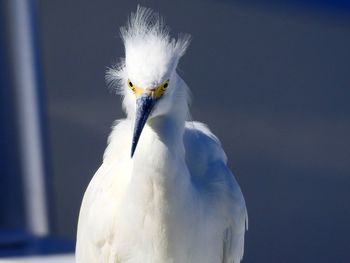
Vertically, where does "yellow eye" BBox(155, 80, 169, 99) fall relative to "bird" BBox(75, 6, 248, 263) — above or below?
above

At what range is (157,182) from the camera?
229cm

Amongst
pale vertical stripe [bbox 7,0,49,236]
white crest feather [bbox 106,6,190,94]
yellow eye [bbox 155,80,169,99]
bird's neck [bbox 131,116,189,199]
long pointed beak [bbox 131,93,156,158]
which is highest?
white crest feather [bbox 106,6,190,94]

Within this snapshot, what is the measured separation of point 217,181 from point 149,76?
0.52 metres

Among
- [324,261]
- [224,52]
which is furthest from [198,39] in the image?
[324,261]

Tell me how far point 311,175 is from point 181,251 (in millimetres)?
1255

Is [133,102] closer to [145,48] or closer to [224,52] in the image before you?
[145,48]

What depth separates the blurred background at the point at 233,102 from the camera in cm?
353

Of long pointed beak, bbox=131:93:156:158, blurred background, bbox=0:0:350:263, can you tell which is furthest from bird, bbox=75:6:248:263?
blurred background, bbox=0:0:350:263

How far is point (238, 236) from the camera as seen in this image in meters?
2.61

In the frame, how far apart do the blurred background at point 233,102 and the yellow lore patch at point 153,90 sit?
1.32 metres

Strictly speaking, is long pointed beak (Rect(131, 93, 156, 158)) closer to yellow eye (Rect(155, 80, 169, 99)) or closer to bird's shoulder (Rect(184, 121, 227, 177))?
yellow eye (Rect(155, 80, 169, 99))

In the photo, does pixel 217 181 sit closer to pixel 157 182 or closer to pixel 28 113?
pixel 157 182

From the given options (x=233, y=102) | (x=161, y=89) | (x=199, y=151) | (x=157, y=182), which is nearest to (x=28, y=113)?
(x=233, y=102)

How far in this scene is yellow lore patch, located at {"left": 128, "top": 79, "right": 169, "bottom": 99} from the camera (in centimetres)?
211
